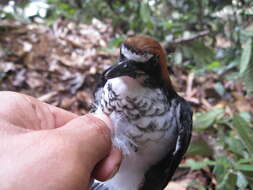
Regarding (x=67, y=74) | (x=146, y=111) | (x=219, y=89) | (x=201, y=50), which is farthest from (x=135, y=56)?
(x=67, y=74)

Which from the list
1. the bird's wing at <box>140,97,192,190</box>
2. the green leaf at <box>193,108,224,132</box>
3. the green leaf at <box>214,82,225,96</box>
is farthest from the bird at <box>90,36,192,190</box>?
the green leaf at <box>214,82,225,96</box>

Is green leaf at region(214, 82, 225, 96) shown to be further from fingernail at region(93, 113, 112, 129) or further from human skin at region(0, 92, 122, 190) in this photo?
human skin at region(0, 92, 122, 190)

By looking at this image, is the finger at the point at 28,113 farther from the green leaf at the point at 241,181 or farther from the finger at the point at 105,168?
the green leaf at the point at 241,181

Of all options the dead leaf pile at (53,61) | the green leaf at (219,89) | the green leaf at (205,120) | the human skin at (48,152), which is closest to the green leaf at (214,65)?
the green leaf at (219,89)

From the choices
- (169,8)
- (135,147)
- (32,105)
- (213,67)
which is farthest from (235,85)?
(32,105)

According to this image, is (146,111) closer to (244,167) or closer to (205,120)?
(244,167)

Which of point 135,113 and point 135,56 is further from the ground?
point 135,56
